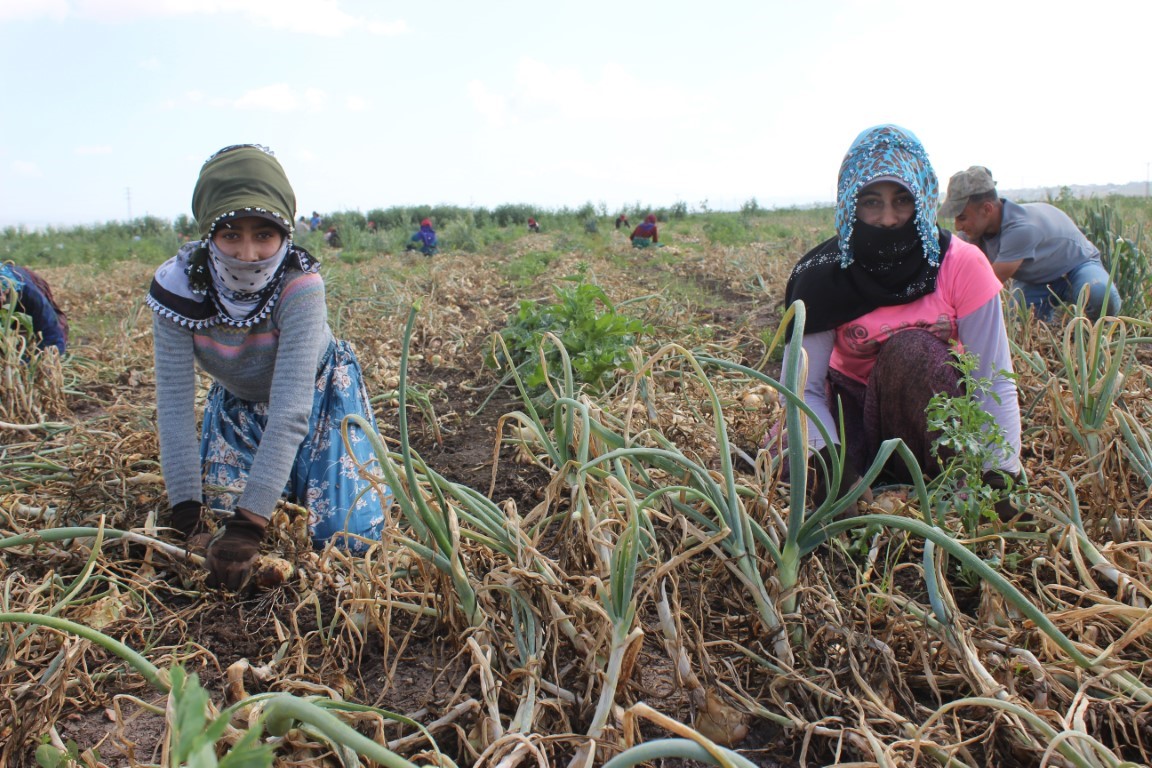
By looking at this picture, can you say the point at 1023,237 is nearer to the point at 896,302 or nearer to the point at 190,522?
the point at 896,302

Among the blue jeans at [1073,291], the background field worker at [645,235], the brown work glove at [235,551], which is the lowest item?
the brown work glove at [235,551]

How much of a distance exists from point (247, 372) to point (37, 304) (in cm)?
218

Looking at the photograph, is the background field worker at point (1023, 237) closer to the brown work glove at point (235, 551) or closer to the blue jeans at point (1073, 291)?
the blue jeans at point (1073, 291)

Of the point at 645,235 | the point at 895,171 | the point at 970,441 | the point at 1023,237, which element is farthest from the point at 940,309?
the point at 645,235

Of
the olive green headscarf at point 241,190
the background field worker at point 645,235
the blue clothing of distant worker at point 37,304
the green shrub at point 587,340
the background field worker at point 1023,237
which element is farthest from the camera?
the background field worker at point 645,235

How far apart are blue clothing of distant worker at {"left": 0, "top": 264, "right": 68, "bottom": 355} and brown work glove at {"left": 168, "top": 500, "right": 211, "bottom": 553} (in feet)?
6.52

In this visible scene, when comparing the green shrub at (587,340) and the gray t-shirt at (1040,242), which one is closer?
the green shrub at (587,340)

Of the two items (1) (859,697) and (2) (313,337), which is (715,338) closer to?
(2) (313,337)

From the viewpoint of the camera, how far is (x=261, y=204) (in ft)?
5.69

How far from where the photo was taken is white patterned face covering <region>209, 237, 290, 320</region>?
1808 mm

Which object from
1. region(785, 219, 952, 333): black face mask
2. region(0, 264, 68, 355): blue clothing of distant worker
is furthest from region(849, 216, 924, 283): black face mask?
region(0, 264, 68, 355): blue clothing of distant worker

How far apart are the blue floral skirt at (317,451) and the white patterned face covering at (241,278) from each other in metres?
0.33

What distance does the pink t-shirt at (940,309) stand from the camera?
76.9 inches

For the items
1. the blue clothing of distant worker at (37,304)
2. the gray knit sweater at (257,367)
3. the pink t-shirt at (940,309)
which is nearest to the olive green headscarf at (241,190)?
the gray knit sweater at (257,367)
